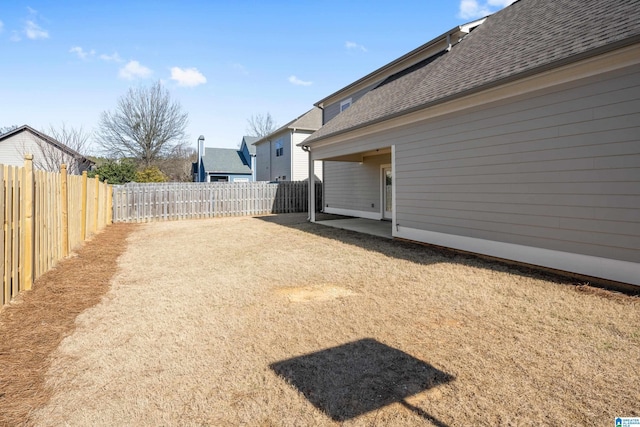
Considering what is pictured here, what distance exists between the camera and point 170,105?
30.8 metres

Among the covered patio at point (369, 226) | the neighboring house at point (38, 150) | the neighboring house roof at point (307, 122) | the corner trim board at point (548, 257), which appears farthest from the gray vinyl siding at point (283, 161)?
the corner trim board at point (548, 257)

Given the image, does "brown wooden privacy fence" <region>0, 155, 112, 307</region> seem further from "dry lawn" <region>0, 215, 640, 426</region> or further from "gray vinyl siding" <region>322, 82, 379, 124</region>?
"gray vinyl siding" <region>322, 82, 379, 124</region>

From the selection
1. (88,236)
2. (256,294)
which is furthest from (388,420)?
(88,236)

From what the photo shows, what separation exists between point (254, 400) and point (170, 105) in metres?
33.6

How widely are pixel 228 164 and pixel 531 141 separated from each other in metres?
32.0

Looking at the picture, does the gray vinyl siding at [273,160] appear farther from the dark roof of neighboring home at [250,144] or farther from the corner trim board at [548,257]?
the corner trim board at [548,257]

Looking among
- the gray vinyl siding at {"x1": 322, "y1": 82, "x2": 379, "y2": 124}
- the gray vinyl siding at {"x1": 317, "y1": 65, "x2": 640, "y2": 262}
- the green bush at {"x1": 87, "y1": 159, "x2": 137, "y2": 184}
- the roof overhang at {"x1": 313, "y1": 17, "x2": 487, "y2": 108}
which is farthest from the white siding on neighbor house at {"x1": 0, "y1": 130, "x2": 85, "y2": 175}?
the gray vinyl siding at {"x1": 317, "y1": 65, "x2": 640, "y2": 262}

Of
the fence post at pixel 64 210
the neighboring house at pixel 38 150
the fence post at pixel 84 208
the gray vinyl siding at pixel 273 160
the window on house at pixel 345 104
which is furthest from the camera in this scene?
the gray vinyl siding at pixel 273 160

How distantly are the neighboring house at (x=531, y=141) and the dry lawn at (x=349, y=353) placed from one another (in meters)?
0.99

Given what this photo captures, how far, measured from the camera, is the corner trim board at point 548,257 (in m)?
4.60

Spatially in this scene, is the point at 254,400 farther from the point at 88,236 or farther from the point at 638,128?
the point at 88,236

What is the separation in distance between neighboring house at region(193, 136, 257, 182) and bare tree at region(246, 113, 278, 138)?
42.2ft

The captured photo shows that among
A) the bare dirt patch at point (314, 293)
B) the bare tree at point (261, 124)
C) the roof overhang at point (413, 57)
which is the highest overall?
the bare tree at point (261, 124)

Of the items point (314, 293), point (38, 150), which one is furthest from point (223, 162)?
point (314, 293)
